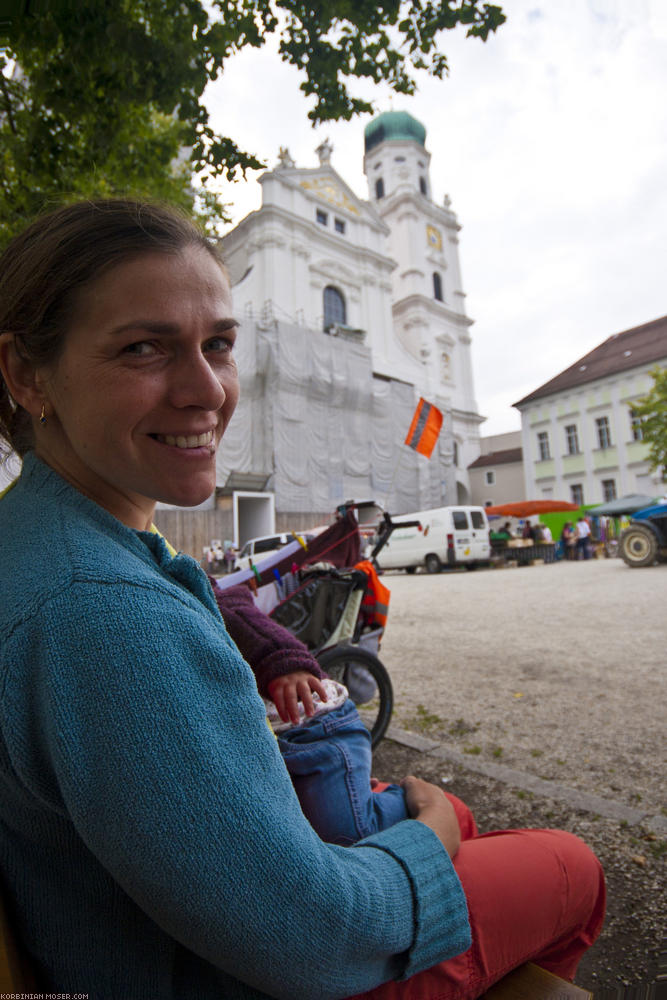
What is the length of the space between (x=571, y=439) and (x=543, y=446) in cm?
199

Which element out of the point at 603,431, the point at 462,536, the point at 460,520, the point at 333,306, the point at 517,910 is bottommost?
the point at 517,910

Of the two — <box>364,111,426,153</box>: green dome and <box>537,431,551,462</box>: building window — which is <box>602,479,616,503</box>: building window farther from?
<box>364,111,426,153</box>: green dome

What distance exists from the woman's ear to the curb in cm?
255

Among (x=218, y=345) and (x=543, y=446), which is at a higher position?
(x=543, y=446)

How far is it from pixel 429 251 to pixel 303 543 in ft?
153

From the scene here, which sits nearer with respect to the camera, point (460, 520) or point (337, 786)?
point (337, 786)

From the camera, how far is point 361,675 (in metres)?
3.54

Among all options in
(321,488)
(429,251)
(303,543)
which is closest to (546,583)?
(303,543)

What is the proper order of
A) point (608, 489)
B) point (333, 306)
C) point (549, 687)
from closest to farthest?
point (549, 687), point (608, 489), point (333, 306)

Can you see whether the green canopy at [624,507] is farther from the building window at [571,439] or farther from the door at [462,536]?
the building window at [571,439]

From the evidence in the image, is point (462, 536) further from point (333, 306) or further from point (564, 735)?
point (333, 306)

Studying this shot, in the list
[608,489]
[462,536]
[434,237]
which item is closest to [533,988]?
[462,536]

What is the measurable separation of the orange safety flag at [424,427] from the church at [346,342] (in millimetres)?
10828

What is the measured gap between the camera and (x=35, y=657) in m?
0.60
